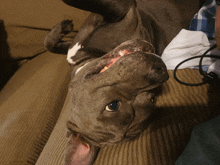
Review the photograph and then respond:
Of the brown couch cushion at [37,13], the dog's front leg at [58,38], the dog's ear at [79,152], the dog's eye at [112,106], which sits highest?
the brown couch cushion at [37,13]

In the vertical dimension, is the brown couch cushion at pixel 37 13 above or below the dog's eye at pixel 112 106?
above

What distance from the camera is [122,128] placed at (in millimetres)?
1131

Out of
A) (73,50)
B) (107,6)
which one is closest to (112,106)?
→ (107,6)

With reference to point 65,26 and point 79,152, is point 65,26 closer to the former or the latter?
point 65,26

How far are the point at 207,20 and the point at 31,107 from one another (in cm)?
207

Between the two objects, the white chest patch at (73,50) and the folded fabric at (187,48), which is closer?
the folded fabric at (187,48)

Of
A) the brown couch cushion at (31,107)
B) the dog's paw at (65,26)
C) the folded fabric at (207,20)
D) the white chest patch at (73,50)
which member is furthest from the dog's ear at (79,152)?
the folded fabric at (207,20)

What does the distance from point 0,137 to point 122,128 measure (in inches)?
49.9

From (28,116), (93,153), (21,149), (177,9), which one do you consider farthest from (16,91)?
(177,9)

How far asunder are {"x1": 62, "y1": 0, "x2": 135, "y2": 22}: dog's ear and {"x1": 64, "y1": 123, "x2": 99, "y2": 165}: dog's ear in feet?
3.39

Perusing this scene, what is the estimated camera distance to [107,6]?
128cm

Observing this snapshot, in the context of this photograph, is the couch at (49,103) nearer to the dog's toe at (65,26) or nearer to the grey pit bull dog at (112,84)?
the grey pit bull dog at (112,84)

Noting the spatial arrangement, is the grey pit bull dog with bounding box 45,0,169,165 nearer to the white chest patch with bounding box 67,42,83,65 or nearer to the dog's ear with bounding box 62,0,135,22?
the dog's ear with bounding box 62,0,135,22

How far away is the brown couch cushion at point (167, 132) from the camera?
956 mm
